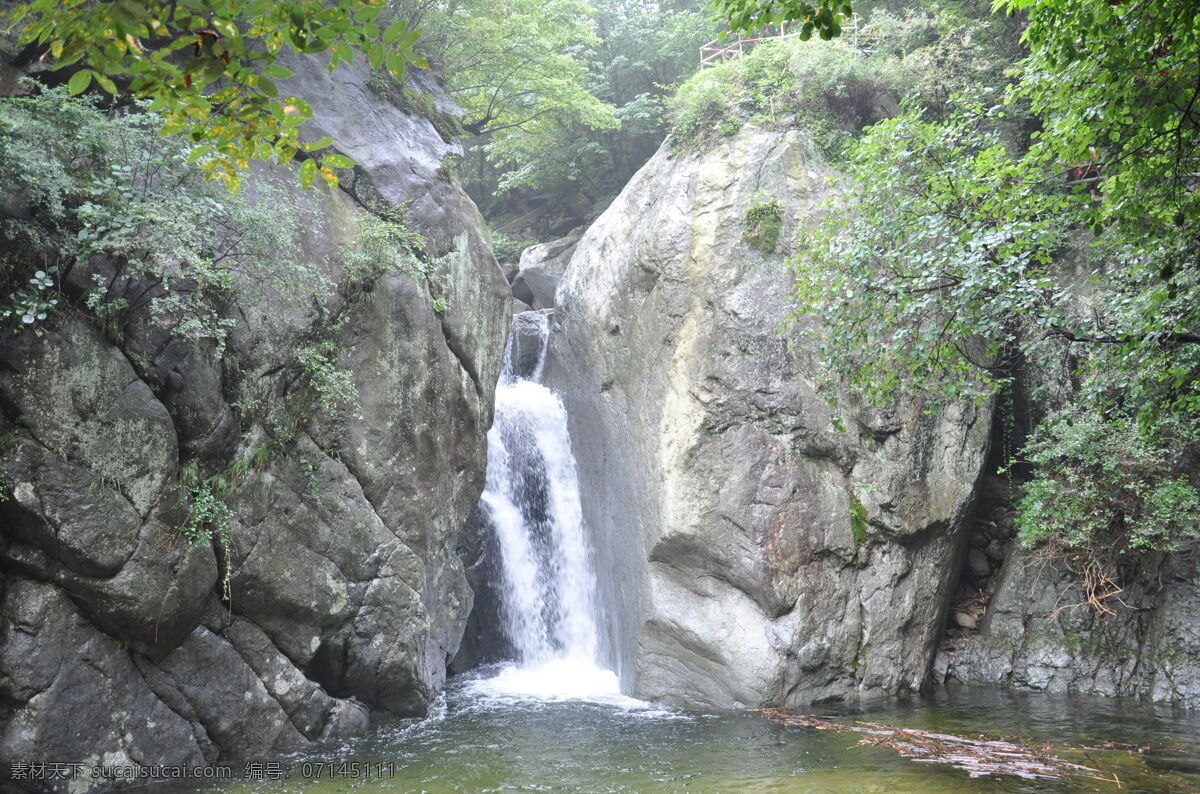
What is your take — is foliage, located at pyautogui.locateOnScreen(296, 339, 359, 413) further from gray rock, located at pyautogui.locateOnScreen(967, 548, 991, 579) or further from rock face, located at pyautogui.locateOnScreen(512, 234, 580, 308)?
gray rock, located at pyautogui.locateOnScreen(967, 548, 991, 579)

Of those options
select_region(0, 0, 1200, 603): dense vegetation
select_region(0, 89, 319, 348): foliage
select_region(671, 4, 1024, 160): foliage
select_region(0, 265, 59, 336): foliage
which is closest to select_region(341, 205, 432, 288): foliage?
select_region(0, 0, 1200, 603): dense vegetation

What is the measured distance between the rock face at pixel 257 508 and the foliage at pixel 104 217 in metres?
0.25

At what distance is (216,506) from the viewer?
294 inches

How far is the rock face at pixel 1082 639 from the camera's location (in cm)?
990

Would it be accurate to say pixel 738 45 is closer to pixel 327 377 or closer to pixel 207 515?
pixel 327 377

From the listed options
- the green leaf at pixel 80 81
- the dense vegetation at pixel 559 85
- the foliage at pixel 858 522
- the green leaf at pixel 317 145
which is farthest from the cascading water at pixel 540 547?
the green leaf at pixel 80 81

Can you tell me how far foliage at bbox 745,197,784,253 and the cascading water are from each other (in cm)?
504

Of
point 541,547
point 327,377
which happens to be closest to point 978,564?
point 541,547

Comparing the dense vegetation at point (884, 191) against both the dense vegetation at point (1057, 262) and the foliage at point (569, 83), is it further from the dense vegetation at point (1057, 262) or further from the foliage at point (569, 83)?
the foliage at point (569, 83)

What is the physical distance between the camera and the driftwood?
22.6 ft

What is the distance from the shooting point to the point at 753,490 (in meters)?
10.6

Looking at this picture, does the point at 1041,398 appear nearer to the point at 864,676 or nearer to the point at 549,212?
the point at 864,676

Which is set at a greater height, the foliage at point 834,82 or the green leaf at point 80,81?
the foliage at point 834,82

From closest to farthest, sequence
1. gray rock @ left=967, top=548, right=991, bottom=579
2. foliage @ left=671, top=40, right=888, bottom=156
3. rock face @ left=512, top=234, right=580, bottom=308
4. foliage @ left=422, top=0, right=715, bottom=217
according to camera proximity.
Result: gray rock @ left=967, top=548, right=991, bottom=579 < foliage @ left=671, top=40, right=888, bottom=156 < foliage @ left=422, top=0, right=715, bottom=217 < rock face @ left=512, top=234, right=580, bottom=308
